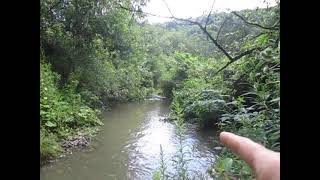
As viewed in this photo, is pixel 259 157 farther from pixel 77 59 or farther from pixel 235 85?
pixel 77 59

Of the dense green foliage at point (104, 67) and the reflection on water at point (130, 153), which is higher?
the dense green foliage at point (104, 67)

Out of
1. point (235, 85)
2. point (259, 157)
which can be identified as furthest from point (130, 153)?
point (259, 157)

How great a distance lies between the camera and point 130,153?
4.59 meters

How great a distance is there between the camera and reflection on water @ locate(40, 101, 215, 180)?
3.91 meters

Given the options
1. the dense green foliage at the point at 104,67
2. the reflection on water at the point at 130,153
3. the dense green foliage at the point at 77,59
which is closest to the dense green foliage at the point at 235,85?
the dense green foliage at the point at 104,67

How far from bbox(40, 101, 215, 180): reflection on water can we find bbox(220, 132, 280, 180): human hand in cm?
347

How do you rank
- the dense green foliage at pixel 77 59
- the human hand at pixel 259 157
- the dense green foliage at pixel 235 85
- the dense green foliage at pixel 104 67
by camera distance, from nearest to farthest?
the human hand at pixel 259 157, the dense green foliage at pixel 235 85, the dense green foliage at pixel 104 67, the dense green foliage at pixel 77 59

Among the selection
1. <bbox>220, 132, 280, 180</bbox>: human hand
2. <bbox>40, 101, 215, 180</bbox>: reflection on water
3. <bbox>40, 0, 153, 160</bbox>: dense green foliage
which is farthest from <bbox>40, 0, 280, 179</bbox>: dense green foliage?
<bbox>220, 132, 280, 180</bbox>: human hand

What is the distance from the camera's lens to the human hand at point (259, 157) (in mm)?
287

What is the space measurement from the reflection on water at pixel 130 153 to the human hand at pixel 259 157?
347 centimetres

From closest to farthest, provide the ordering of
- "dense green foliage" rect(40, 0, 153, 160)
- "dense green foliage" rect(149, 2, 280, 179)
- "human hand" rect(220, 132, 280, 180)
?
"human hand" rect(220, 132, 280, 180) → "dense green foliage" rect(149, 2, 280, 179) → "dense green foliage" rect(40, 0, 153, 160)

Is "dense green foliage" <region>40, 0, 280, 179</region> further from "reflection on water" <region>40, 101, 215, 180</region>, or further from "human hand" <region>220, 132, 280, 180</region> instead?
"human hand" <region>220, 132, 280, 180</region>

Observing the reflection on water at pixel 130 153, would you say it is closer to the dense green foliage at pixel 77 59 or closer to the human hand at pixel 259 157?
the dense green foliage at pixel 77 59
